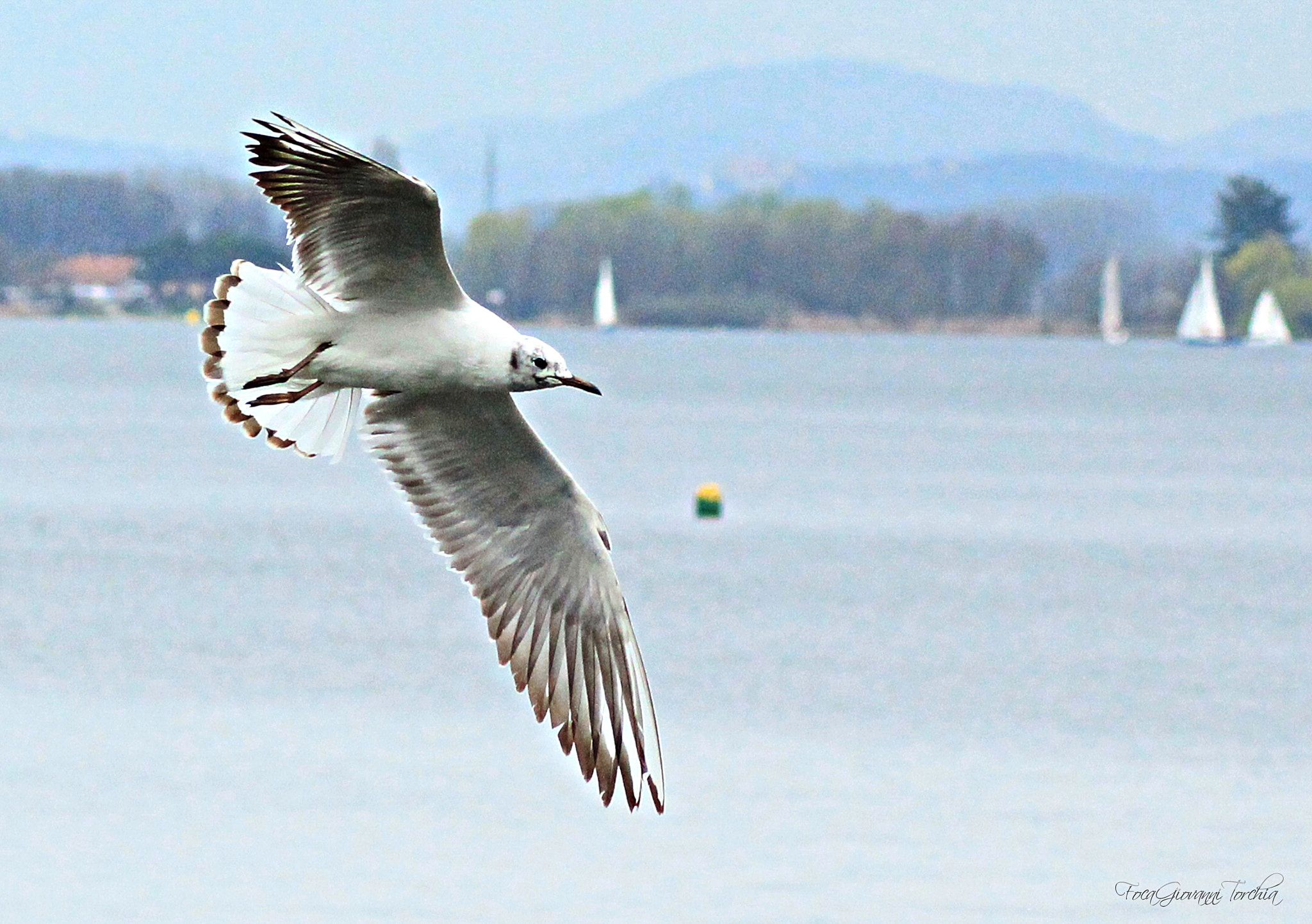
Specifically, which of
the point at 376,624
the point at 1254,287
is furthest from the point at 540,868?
the point at 1254,287

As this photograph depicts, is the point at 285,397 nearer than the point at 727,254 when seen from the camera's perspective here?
Yes

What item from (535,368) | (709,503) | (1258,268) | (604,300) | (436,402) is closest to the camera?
(535,368)

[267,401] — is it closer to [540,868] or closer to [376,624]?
[540,868]

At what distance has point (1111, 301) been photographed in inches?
5704

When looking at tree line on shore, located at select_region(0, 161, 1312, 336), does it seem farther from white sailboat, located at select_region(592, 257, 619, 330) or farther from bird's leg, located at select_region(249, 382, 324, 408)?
bird's leg, located at select_region(249, 382, 324, 408)

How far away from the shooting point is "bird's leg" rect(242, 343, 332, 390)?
9.04 metres

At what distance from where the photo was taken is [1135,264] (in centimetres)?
16462

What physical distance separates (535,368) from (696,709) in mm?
16084

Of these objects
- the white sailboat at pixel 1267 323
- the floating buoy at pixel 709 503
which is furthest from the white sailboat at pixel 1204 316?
the floating buoy at pixel 709 503

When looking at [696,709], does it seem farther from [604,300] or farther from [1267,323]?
[1267,323]

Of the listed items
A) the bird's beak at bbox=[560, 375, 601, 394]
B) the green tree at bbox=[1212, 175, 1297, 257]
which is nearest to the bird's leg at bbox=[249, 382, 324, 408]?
the bird's beak at bbox=[560, 375, 601, 394]

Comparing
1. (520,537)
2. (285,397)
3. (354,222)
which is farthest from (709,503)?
(354,222)

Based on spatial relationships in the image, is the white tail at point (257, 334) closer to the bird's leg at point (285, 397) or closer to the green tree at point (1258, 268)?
the bird's leg at point (285, 397)

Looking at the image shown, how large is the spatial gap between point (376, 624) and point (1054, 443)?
44.4 m
